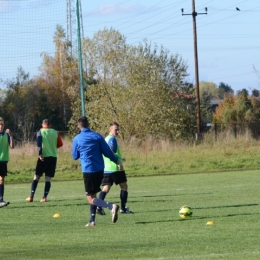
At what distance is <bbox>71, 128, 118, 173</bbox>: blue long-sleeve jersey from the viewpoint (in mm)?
12703

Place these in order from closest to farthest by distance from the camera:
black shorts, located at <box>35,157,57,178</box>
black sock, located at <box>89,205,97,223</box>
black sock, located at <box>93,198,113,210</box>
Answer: black sock, located at <box>93,198,113,210</box> → black sock, located at <box>89,205,97,223</box> → black shorts, located at <box>35,157,57,178</box>

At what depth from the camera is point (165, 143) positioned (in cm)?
3856

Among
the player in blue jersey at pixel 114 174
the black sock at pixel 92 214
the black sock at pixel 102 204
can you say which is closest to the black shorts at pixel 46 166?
the player in blue jersey at pixel 114 174

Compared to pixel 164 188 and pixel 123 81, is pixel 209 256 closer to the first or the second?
pixel 164 188

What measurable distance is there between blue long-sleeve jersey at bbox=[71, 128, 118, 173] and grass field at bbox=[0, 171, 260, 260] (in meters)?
1.01

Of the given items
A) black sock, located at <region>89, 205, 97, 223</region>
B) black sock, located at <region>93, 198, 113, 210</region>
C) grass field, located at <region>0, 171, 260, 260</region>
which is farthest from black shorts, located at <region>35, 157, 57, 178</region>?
black sock, located at <region>93, 198, 113, 210</region>

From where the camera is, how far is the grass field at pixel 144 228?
9.55m

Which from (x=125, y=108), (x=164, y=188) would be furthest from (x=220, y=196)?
(x=125, y=108)

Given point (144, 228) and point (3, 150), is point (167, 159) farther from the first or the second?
point (144, 228)

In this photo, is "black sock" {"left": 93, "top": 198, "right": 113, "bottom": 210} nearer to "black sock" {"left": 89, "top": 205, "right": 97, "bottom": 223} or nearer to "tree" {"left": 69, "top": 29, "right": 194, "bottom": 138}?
"black sock" {"left": 89, "top": 205, "right": 97, "bottom": 223}

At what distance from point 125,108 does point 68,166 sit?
1697 cm

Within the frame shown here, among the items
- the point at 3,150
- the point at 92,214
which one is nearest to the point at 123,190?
the point at 92,214

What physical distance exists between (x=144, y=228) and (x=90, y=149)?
1593mm

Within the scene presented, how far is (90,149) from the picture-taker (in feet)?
41.7
